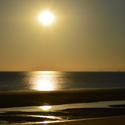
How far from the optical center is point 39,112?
8609 millimetres

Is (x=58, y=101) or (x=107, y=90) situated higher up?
(x=107, y=90)

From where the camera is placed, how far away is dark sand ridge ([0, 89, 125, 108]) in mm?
9648

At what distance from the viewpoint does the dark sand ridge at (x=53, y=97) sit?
9.65 meters

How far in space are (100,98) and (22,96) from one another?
11.6 ft

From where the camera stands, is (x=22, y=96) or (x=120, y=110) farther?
(x=22, y=96)

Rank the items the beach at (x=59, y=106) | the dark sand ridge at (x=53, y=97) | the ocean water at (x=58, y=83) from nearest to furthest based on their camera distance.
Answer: the beach at (x=59, y=106), the dark sand ridge at (x=53, y=97), the ocean water at (x=58, y=83)

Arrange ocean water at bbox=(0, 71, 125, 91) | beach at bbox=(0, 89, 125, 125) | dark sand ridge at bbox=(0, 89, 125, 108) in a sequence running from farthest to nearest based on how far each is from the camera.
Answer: ocean water at bbox=(0, 71, 125, 91) < dark sand ridge at bbox=(0, 89, 125, 108) < beach at bbox=(0, 89, 125, 125)

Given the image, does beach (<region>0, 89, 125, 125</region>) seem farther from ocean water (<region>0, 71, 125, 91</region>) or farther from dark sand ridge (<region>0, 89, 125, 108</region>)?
ocean water (<region>0, 71, 125, 91</region>)

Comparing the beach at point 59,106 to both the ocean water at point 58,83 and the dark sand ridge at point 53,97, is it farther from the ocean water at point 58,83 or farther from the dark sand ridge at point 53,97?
the ocean water at point 58,83

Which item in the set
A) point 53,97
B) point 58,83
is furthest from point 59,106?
point 58,83

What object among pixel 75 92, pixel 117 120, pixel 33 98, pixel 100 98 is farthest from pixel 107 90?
pixel 117 120

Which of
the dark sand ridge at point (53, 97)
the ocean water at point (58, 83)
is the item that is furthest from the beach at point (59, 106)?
the ocean water at point (58, 83)

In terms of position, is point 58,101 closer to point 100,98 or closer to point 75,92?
point 75,92

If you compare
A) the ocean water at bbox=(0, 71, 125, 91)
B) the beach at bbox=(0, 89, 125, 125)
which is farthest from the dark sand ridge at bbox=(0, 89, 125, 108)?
the ocean water at bbox=(0, 71, 125, 91)
